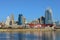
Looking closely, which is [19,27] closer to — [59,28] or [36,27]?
[36,27]

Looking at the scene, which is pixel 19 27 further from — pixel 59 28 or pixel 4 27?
pixel 59 28

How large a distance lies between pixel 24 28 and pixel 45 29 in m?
15.5

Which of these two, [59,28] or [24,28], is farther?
[59,28]

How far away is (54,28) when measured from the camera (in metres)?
172

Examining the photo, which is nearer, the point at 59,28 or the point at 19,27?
the point at 19,27

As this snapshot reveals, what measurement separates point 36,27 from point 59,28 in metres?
17.5

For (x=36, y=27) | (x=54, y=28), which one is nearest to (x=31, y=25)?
(x=36, y=27)

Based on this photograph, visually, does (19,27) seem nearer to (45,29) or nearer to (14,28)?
(14,28)

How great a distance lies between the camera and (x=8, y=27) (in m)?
163

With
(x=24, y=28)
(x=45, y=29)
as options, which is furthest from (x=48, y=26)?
(x=24, y=28)

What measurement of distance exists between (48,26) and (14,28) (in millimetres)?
24914

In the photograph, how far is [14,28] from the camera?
160125mm

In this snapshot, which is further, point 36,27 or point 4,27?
point 36,27

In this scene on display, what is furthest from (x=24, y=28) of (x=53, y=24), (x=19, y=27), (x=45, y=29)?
(x=53, y=24)
